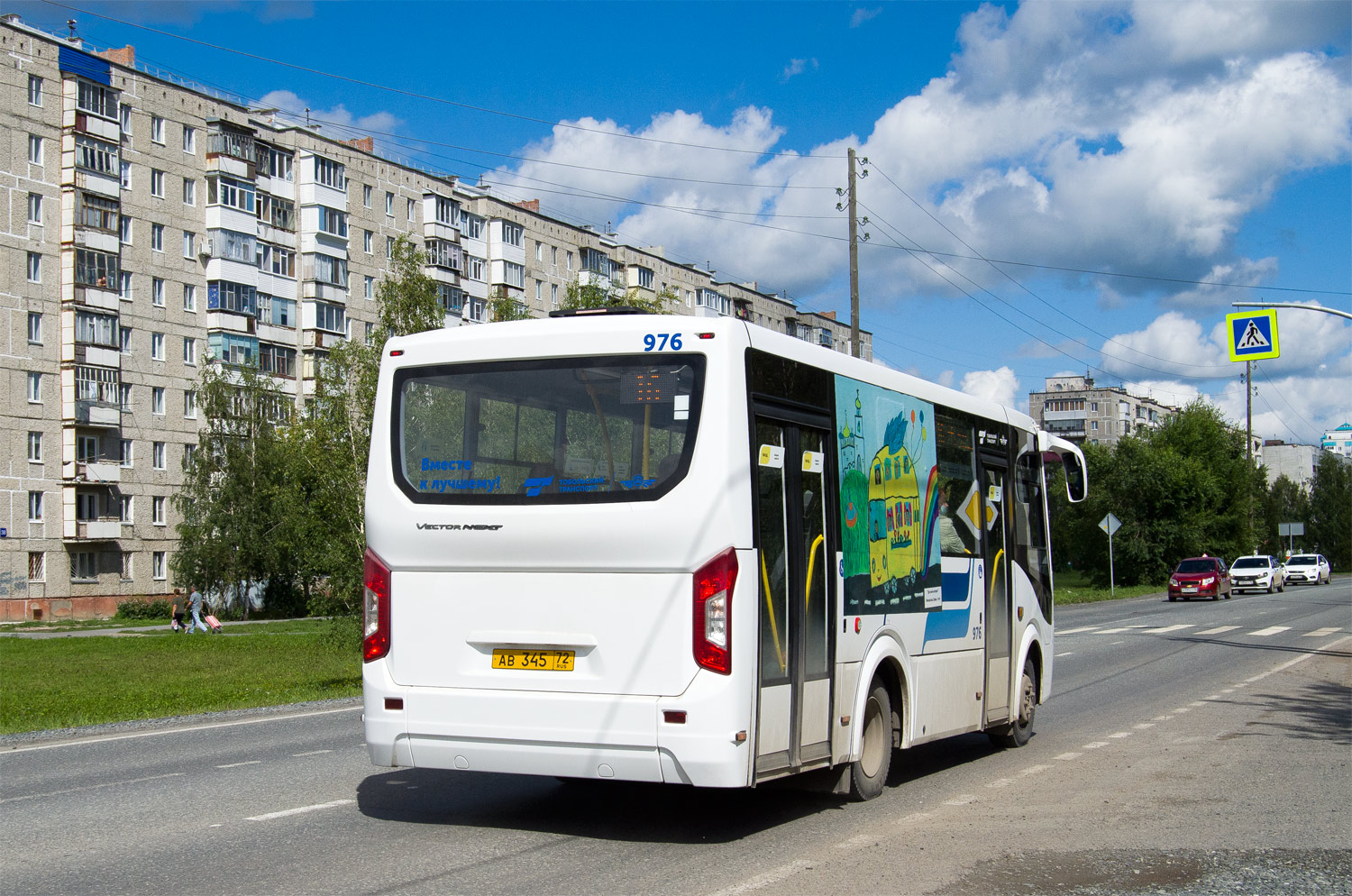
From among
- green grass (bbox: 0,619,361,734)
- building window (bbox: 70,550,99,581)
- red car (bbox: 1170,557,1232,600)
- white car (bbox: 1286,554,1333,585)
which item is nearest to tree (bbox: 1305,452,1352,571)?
white car (bbox: 1286,554,1333,585)

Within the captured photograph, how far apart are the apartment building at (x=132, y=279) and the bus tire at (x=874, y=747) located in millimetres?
41732

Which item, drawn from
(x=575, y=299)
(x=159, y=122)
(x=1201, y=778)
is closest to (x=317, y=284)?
(x=159, y=122)

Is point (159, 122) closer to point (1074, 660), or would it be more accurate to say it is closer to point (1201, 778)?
point (1074, 660)

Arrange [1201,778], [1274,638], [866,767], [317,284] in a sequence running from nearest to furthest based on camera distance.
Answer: [866,767] → [1201,778] → [1274,638] → [317,284]

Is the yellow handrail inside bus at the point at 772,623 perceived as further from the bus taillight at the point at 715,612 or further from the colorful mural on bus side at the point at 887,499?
the colorful mural on bus side at the point at 887,499

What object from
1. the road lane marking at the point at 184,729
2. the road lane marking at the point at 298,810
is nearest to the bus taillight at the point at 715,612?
the road lane marking at the point at 298,810

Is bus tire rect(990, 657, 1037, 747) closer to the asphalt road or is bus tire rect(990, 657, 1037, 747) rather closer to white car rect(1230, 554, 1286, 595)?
the asphalt road

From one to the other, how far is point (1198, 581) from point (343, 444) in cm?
3911

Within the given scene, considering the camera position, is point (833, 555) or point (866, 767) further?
point (866, 767)

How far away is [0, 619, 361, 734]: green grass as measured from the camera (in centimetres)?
1725

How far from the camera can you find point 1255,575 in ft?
194

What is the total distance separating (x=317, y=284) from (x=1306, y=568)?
53143 mm

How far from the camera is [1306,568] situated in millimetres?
71062

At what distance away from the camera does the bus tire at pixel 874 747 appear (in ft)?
29.0
